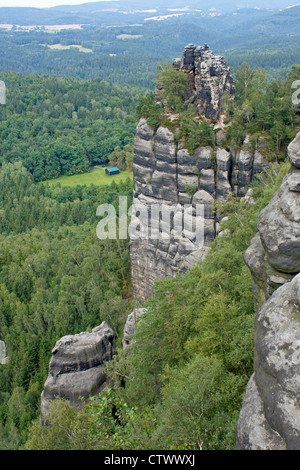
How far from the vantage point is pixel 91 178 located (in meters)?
114

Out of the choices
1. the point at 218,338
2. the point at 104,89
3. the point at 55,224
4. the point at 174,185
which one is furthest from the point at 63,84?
the point at 218,338

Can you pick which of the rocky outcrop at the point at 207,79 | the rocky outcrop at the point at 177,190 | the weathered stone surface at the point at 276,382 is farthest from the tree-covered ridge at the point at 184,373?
the rocky outcrop at the point at 207,79

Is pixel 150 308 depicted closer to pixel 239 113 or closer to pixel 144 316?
pixel 144 316

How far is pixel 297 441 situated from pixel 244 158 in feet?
86.2

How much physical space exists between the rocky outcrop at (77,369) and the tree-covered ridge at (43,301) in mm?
5452

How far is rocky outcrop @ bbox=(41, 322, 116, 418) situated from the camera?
28.9 m

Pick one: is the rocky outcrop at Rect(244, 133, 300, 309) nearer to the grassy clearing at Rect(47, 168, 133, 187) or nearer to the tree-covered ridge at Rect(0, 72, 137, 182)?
the grassy clearing at Rect(47, 168, 133, 187)

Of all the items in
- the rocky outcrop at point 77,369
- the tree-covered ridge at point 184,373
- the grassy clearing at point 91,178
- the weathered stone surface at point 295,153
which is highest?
the weathered stone surface at point 295,153

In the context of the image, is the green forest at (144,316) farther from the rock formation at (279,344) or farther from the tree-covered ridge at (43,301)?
the rock formation at (279,344)

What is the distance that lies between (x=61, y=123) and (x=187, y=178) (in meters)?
120

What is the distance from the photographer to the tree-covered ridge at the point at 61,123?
12225cm

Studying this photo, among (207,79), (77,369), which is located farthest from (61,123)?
(77,369)

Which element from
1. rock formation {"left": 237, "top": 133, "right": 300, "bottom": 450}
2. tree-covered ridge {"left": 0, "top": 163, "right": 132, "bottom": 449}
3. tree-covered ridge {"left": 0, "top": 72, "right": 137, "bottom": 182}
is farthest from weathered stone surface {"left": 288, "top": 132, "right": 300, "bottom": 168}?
tree-covered ridge {"left": 0, "top": 72, "right": 137, "bottom": 182}
